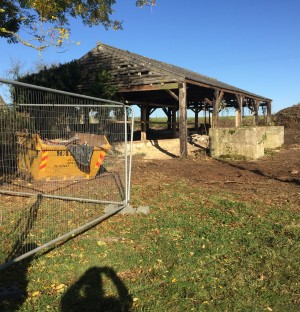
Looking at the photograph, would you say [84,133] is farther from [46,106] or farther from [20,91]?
[20,91]

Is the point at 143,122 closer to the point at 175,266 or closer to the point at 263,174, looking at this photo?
the point at 263,174

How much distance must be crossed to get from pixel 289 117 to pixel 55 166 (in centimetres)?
2900

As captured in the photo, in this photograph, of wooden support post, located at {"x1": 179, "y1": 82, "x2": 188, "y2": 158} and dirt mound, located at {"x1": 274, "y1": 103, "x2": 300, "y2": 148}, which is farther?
dirt mound, located at {"x1": 274, "y1": 103, "x2": 300, "y2": 148}

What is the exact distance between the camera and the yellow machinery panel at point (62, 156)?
5295 mm

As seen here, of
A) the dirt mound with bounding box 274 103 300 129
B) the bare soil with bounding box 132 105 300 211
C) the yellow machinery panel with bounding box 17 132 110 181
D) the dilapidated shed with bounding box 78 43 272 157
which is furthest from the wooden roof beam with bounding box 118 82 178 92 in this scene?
the dirt mound with bounding box 274 103 300 129

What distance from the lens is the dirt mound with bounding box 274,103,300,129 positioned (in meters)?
30.7

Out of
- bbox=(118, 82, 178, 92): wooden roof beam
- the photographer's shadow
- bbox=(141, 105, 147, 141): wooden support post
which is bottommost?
the photographer's shadow

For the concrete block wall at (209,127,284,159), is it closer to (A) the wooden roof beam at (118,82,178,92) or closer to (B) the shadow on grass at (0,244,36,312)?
(A) the wooden roof beam at (118,82,178,92)

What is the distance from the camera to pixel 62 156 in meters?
6.28

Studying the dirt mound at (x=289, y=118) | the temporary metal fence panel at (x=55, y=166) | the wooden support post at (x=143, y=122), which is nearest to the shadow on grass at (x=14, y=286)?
the temporary metal fence panel at (x=55, y=166)

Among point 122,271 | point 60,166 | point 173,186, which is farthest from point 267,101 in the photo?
point 122,271

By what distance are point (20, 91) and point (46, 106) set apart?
0.62 meters

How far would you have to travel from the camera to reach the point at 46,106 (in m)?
4.90

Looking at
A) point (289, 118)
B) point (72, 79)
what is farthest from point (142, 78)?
point (289, 118)
